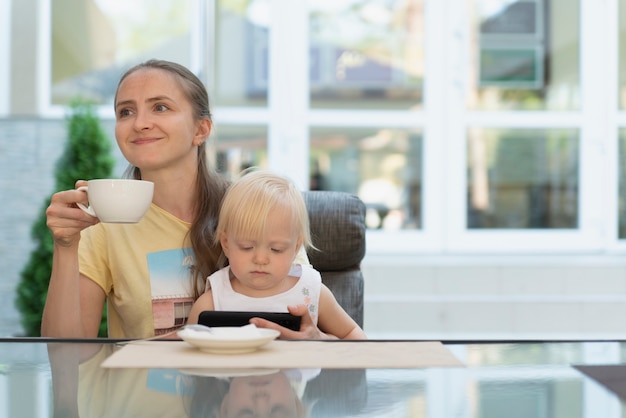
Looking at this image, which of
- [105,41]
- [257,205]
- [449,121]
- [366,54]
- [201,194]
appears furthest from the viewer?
[366,54]

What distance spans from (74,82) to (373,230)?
196 centimetres

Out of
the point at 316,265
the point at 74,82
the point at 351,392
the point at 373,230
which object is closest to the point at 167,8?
the point at 74,82

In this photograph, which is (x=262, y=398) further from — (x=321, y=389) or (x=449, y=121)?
(x=449, y=121)

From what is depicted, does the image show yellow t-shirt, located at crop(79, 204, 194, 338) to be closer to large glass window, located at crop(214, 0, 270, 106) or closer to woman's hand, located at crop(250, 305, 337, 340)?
woman's hand, located at crop(250, 305, 337, 340)

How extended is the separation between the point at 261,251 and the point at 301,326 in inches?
7.2

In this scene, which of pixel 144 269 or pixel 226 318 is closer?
pixel 226 318

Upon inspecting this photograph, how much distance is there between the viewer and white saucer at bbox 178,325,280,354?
114 centimetres

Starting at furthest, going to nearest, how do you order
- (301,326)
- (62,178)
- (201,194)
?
(62,178) → (201,194) → (301,326)

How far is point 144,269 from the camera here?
1753mm

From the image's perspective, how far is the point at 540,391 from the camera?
3.20 ft

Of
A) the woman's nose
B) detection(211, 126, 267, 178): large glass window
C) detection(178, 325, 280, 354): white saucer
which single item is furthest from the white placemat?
detection(211, 126, 267, 178): large glass window

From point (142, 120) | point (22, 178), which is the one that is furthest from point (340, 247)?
point (22, 178)

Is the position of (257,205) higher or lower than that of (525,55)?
lower

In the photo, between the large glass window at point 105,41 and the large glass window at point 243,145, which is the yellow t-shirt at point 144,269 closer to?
the large glass window at point 105,41
